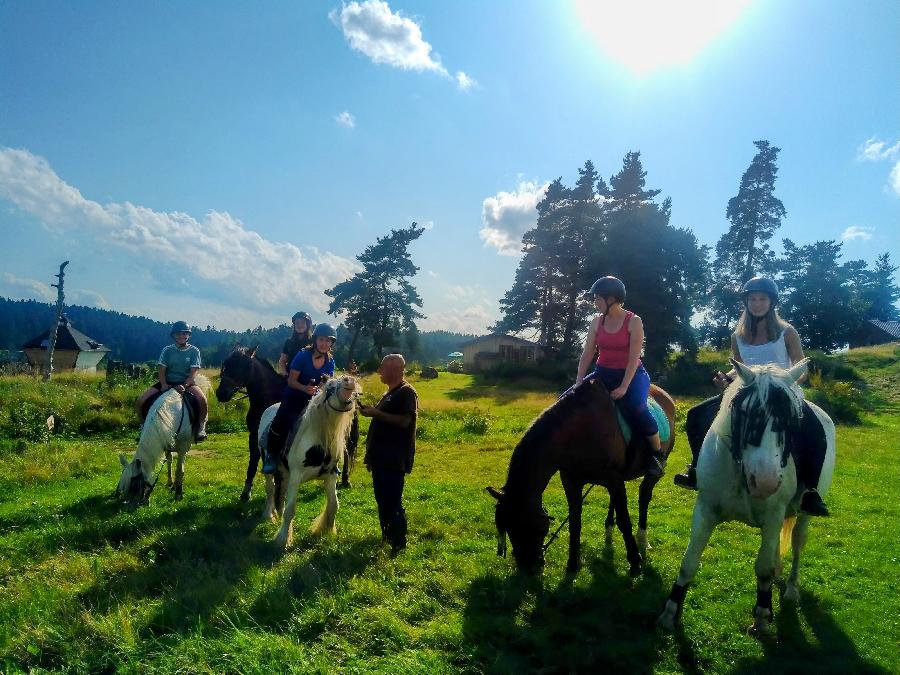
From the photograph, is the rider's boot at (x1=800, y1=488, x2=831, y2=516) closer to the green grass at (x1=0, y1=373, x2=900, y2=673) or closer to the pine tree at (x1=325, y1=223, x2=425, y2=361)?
the green grass at (x1=0, y1=373, x2=900, y2=673)

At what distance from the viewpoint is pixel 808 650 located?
3682mm

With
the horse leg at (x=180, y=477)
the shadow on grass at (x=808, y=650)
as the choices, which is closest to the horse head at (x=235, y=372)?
the horse leg at (x=180, y=477)

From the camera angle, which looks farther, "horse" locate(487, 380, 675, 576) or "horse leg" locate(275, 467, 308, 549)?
"horse leg" locate(275, 467, 308, 549)

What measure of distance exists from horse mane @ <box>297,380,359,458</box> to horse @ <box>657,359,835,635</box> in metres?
3.71

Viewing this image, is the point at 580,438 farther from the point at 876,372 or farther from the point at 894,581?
the point at 876,372

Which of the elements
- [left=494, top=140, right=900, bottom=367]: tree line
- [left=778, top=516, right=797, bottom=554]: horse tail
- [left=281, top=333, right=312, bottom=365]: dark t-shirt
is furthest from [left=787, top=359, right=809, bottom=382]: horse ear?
[left=494, top=140, right=900, bottom=367]: tree line

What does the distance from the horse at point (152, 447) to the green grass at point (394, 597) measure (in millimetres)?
341

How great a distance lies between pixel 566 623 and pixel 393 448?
8.04 ft

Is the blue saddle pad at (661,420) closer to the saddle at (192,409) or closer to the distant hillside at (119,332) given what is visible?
the saddle at (192,409)

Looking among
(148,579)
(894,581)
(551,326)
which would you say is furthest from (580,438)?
(551,326)

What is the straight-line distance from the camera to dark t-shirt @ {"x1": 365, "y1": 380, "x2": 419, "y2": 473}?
5.41 meters

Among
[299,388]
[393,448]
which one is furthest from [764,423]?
[299,388]

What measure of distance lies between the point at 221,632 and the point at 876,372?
35.1 meters

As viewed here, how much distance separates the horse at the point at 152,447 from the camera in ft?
23.0
